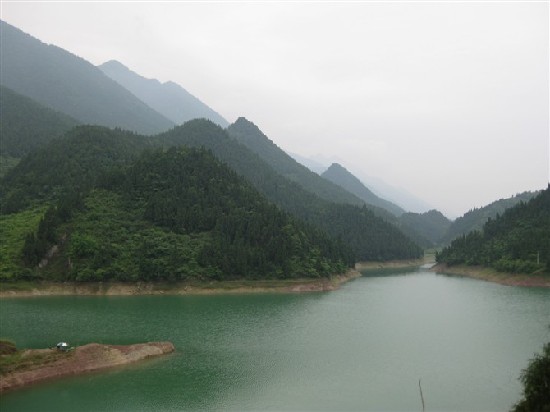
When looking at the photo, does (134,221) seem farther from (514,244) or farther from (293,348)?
(514,244)

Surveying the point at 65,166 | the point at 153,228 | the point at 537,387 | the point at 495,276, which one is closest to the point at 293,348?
the point at 537,387

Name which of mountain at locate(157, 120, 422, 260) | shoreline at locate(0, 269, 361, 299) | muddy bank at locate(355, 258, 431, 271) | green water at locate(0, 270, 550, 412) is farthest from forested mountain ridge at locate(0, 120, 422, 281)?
mountain at locate(157, 120, 422, 260)

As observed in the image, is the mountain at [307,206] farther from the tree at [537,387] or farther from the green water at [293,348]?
the tree at [537,387]

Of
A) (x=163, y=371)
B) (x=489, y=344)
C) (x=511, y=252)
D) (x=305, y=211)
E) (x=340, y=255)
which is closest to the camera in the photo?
(x=163, y=371)

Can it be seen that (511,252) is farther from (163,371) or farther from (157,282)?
(163,371)

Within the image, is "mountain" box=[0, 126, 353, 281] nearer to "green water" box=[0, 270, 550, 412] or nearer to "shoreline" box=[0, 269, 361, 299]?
"shoreline" box=[0, 269, 361, 299]

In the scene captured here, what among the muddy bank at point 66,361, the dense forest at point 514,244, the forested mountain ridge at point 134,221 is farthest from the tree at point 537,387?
the dense forest at point 514,244

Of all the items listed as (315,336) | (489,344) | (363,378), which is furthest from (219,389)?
(489,344)
